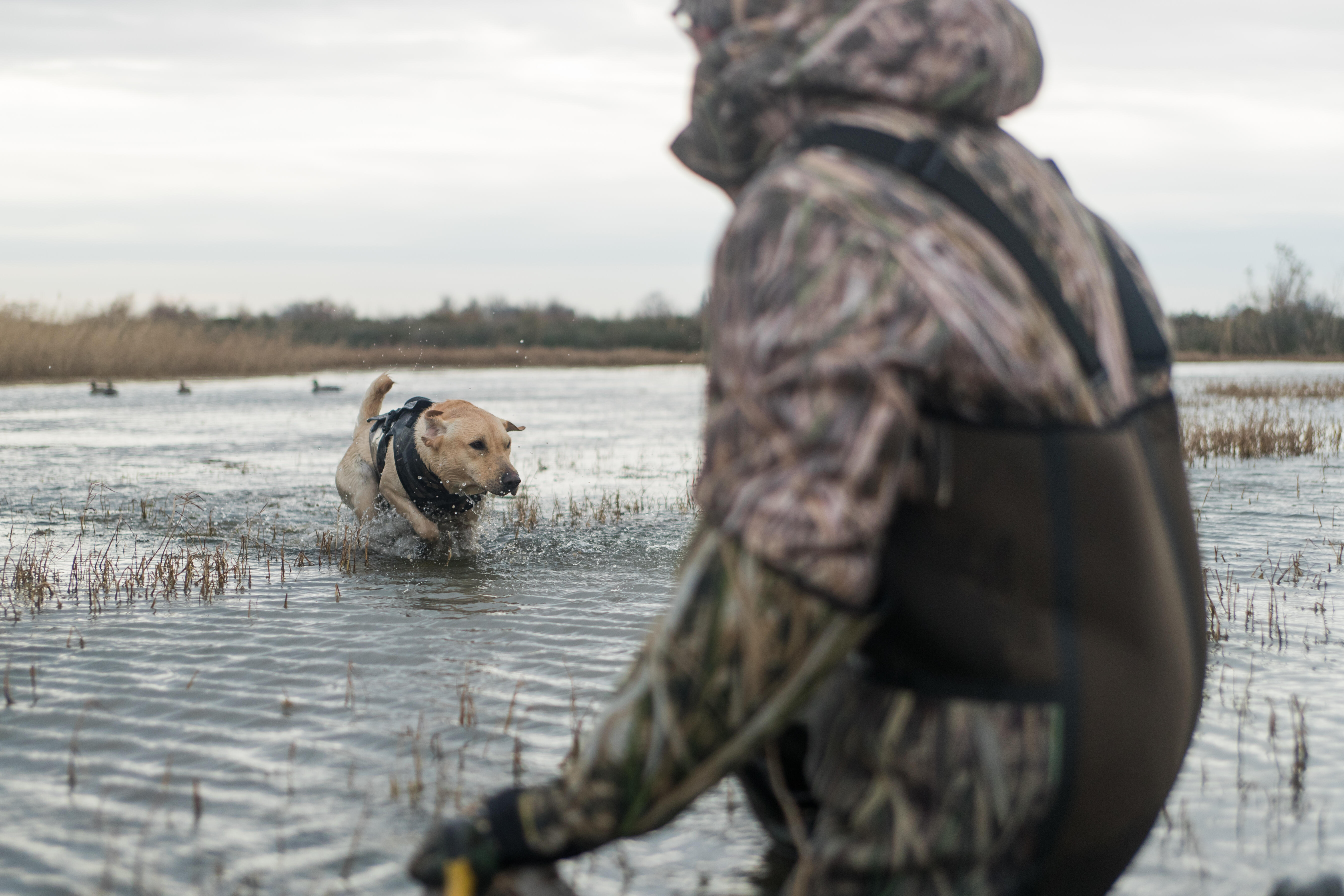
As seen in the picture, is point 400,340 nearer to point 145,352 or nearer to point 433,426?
point 145,352

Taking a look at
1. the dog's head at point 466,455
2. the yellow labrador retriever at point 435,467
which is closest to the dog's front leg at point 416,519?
the yellow labrador retriever at point 435,467

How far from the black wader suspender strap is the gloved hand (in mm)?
956

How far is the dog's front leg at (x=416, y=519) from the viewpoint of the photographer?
308 inches

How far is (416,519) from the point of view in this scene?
7.84 metres

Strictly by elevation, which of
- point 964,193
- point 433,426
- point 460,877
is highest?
point 964,193

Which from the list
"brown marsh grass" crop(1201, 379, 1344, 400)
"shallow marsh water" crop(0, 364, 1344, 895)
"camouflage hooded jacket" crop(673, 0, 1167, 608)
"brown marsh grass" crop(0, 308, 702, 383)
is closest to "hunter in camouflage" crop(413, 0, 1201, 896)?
"camouflage hooded jacket" crop(673, 0, 1167, 608)

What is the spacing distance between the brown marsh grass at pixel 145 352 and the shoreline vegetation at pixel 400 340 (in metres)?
0.03

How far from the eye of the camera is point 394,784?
10.8ft

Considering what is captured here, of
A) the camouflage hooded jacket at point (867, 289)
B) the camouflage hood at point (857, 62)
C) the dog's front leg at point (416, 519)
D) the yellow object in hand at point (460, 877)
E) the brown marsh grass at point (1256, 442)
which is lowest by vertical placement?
the dog's front leg at point (416, 519)

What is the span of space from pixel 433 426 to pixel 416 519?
2.17 ft

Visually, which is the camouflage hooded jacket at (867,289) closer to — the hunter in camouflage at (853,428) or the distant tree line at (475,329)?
the hunter in camouflage at (853,428)

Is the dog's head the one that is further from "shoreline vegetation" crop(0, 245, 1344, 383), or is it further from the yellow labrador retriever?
"shoreline vegetation" crop(0, 245, 1344, 383)

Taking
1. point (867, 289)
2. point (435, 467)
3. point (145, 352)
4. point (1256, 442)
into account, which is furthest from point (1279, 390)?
point (145, 352)

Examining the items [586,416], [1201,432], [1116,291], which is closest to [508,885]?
[1116,291]
